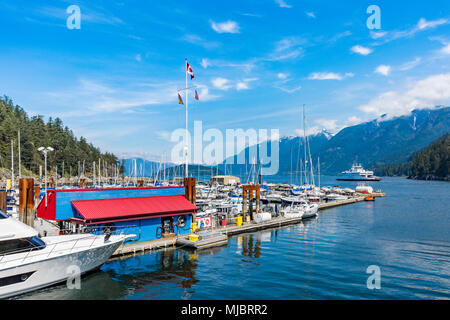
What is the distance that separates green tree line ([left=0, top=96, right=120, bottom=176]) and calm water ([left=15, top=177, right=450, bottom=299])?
291 ft

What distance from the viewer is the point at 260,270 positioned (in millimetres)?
25656

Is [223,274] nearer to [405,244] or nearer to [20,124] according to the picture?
[405,244]

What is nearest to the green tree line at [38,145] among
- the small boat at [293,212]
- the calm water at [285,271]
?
the small boat at [293,212]

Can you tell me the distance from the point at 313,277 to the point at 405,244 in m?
18.5

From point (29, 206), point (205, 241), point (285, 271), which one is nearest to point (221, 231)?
point (205, 241)

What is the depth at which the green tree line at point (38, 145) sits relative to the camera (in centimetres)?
11562

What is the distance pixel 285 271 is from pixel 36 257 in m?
18.4

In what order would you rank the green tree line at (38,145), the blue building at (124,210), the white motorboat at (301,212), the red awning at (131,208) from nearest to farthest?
the blue building at (124,210) < the red awning at (131,208) < the white motorboat at (301,212) < the green tree line at (38,145)

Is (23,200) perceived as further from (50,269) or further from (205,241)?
(205,241)

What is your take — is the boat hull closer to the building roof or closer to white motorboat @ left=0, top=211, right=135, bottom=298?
white motorboat @ left=0, top=211, right=135, bottom=298

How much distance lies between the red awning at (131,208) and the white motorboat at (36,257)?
12.8 feet

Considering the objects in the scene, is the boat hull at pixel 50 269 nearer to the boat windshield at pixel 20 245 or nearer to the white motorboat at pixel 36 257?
the white motorboat at pixel 36 257

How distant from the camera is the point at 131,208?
97.0 feet
